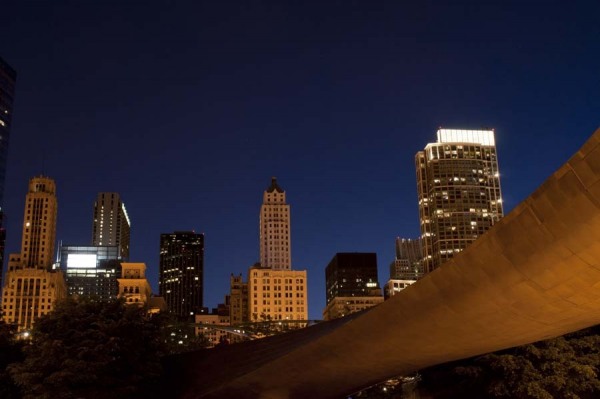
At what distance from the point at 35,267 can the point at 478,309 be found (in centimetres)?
17794

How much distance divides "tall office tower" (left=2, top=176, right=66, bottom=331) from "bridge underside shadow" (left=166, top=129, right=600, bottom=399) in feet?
446

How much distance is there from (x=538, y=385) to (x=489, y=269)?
1205 cm

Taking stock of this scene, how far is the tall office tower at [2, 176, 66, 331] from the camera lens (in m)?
162

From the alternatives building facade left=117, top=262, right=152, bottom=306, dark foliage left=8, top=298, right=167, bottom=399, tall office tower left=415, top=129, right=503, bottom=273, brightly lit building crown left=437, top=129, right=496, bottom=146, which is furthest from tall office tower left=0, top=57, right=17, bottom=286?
dark foliage left=8, top=298, right=167, bottom=399

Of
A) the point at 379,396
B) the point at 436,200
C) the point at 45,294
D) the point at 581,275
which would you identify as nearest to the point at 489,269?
the point at 581,275

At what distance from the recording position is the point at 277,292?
169 metres

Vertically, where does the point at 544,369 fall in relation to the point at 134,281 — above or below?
below

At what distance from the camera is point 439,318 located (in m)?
17.5

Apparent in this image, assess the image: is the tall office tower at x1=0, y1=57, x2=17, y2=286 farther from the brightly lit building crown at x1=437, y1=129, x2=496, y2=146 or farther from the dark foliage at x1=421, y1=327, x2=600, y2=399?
the dark foliage at x1=421, y1=327, x2=600, y2=399

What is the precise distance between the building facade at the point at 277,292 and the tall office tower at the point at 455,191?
39.8m

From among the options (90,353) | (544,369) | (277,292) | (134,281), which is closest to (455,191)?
(277,292)

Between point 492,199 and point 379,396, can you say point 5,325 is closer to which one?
point 379,396

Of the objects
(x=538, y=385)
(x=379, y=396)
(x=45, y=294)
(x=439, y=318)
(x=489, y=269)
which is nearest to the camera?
(x=489, y=269)

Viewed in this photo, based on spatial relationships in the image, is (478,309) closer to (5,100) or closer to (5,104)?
(5,104)
